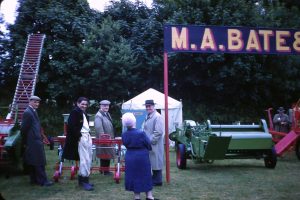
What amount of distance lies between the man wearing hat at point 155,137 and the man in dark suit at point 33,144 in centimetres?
199

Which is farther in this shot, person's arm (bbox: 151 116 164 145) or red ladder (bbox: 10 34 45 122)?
red ladder (bbox: 10 34 45 122)

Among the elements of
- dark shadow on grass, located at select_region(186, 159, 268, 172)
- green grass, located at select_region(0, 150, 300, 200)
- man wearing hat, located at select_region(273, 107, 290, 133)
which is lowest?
green grass, located at select_region(0, 150, 300, 200)

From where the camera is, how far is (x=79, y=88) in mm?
18812

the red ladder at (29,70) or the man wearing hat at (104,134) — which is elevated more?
the red ladder at (29,70)

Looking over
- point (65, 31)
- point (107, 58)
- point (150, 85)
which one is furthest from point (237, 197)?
point (65, 31)

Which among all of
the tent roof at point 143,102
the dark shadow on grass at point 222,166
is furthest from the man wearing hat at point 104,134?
the tent roof at point 143,102

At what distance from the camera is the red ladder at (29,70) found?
16.7m

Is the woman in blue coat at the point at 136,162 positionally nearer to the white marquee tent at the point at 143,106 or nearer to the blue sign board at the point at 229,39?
the blue sign board at the point at 229,39

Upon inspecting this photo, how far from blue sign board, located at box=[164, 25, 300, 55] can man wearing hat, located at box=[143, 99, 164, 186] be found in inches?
58.6

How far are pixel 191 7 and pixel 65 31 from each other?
21.6 ft

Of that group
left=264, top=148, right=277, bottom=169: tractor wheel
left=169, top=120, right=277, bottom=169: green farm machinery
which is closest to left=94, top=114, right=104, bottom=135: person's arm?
left=169, top=120, right=277, bottom=169: green farm machinery

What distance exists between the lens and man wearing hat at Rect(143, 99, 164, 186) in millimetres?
7016

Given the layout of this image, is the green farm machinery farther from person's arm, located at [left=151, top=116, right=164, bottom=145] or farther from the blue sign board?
the blue sign board

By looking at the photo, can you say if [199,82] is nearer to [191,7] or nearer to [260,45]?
[191,7]
